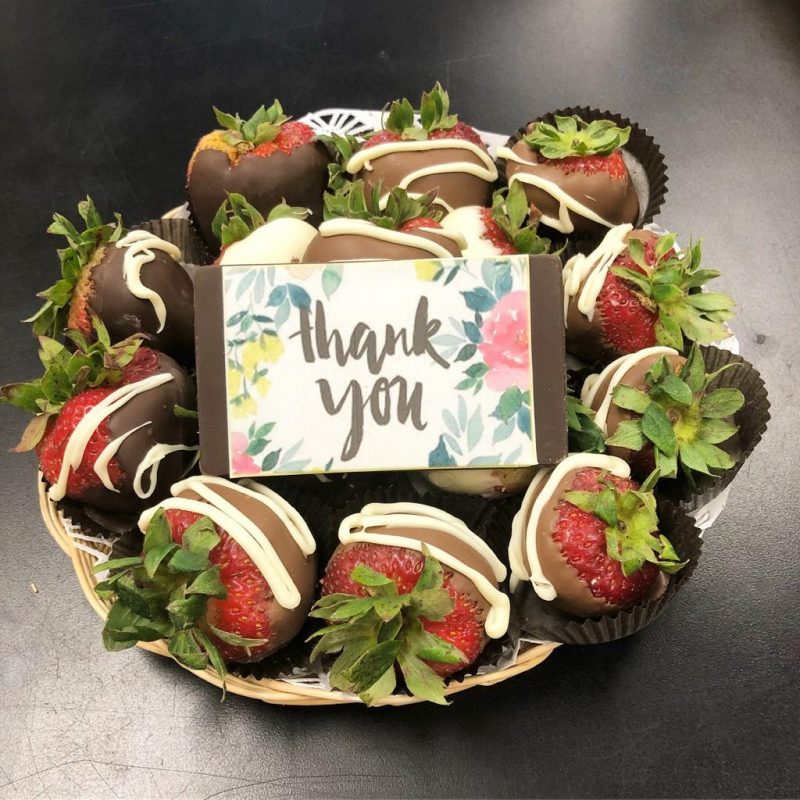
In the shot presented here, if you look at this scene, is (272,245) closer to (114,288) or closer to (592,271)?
(114,288)

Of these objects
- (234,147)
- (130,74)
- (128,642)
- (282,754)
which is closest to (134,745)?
(282,754)

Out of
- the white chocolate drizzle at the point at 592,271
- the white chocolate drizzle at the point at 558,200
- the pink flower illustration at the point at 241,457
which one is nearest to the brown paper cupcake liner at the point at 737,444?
the white chocolate drizzle at the point at 592,271

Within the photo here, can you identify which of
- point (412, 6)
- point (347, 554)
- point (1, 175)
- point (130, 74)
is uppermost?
point (412, 6)

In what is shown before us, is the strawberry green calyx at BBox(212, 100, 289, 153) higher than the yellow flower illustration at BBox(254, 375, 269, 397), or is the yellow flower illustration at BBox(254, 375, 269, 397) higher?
the strawberry green calyx at BBox(212, 100, 289, 153)

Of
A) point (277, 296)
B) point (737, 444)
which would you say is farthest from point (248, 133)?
point (737, 444)

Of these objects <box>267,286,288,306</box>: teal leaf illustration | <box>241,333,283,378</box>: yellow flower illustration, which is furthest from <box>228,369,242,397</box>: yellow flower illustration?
<box>267,286,288,306</box>: teal leaf illustration

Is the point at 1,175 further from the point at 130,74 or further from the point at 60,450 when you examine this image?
the point at 60,450

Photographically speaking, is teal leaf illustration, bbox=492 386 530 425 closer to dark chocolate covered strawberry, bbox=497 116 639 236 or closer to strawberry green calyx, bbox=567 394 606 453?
strawberry green calyx, bbox=567 394 606 453
